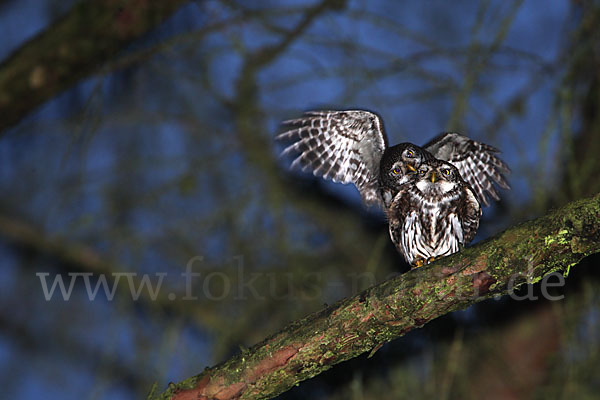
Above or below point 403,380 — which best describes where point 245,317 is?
above

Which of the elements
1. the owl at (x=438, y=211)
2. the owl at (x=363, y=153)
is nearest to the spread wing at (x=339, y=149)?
the owl at (x=363, y=153)

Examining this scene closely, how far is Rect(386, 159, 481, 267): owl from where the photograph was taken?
14.4 ft

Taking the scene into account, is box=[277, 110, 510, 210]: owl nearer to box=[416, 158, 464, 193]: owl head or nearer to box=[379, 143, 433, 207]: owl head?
box=[379, 143, 433, 207]: owl head

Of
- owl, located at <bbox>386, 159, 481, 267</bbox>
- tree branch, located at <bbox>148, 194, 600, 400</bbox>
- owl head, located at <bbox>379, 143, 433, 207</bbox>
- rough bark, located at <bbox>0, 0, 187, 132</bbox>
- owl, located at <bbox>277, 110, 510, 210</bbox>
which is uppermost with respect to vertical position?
rough bark, located at <bbox>0, 0, 187, 132</bbox>

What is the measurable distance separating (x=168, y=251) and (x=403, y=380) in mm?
2093

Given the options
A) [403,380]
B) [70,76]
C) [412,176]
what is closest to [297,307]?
[403,380]

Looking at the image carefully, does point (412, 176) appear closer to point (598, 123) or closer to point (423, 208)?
point (423, 208)

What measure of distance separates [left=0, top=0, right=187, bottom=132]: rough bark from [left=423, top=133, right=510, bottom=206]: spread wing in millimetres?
2199

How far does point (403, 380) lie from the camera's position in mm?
4367

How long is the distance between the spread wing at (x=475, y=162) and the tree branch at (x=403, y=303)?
218 centimetres

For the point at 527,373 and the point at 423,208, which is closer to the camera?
the point at 423,208

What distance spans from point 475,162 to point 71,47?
3062 mm

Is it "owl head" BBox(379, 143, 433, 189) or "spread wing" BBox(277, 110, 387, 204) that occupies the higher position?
"spread wing" BBox(277, 110, 387, 204)

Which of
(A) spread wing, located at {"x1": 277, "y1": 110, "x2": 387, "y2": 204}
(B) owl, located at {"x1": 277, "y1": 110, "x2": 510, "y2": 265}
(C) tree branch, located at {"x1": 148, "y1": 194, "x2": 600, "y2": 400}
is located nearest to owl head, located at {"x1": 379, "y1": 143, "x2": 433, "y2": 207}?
(B) owl, located at {"x1": 277, "y1": 110, "x2": 510, "y2": 265}
